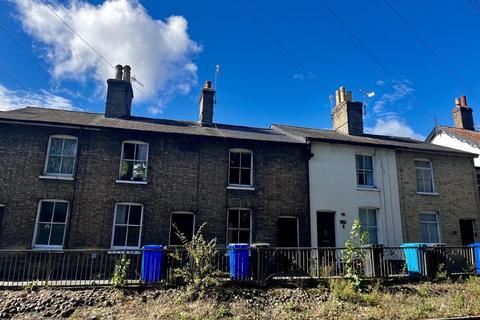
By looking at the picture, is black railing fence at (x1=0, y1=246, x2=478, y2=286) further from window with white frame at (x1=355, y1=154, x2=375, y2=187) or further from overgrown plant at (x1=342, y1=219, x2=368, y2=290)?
window with white frame at (x1=355, y1=154, x2=375, y2=187)

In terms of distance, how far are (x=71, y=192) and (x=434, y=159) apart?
1749 centimetres

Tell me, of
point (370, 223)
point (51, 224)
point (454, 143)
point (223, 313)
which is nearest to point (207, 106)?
point (51, 224)

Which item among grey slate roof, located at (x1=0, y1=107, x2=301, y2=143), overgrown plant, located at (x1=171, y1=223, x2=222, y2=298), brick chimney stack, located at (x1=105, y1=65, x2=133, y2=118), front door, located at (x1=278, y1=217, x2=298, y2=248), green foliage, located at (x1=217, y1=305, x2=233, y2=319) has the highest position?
brick chimney stack, located at (x1=105, y1=65, x2=133, y2=118)

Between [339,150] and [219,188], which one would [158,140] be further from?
[339,150]

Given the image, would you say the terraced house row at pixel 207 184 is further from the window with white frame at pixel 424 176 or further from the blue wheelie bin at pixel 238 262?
the blue wheelie bin at pixel 238 262

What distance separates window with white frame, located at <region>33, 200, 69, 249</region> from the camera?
13672 mm

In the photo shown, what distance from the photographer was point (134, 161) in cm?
1520

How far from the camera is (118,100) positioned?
1727cm

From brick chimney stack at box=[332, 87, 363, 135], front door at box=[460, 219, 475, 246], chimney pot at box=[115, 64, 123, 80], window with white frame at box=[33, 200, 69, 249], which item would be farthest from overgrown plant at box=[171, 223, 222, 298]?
front door at box=[460, 219, 475, 246]

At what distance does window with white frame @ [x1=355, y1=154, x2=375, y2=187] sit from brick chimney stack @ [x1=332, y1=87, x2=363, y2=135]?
8.48 ft

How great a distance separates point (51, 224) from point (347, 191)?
12734mm

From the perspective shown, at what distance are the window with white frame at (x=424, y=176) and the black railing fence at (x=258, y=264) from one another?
16.2ft

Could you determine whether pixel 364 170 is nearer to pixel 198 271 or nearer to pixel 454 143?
pixel 198 271

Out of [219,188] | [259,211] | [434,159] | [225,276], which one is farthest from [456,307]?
[434,159]
